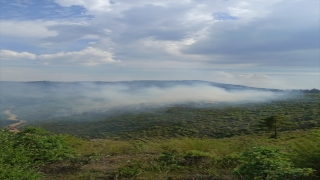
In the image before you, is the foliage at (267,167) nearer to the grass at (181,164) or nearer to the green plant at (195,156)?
the grass at (181,164)

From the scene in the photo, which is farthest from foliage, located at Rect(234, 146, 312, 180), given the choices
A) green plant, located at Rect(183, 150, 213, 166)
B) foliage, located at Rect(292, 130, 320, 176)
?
green plant, located at Rect(183, 150, 213, 166)

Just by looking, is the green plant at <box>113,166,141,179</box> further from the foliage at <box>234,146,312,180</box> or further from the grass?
the foliage at <box>234,146,312,180</box>

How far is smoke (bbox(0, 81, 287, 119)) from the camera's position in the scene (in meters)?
80.4

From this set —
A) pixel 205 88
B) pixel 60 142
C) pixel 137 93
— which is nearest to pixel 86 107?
pixel 137 93

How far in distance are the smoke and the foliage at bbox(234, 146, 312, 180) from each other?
6625 centimetres

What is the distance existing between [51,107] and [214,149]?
76.6 meters

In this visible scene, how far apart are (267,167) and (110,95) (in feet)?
342

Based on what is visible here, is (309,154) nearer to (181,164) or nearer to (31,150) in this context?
(181,164)

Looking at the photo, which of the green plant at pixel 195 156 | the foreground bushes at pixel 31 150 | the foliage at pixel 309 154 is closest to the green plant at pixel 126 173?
Answer: the green plant at pixel 195 156

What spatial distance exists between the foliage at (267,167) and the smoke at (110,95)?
217 feet

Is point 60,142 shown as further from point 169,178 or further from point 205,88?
point 205,88

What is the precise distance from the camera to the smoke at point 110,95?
8038 centimetres

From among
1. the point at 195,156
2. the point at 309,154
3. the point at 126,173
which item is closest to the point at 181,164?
the point at 195,156

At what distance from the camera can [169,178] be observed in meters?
5.39
